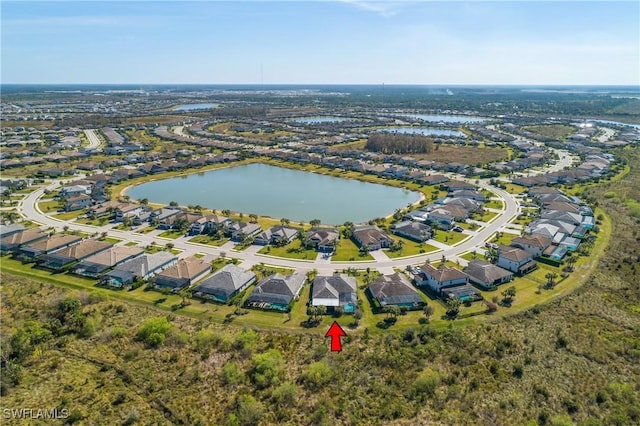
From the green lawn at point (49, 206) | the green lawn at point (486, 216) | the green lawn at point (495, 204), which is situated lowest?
the green lawn at point (486, 216)

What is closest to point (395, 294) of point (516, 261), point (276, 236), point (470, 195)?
point (516, 261)

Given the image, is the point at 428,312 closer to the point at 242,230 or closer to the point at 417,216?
the point at 417,216

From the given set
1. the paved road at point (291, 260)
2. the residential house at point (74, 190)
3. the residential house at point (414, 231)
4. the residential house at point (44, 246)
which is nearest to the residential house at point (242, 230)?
the paved road at point (291, 260)

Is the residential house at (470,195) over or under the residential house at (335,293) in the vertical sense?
over

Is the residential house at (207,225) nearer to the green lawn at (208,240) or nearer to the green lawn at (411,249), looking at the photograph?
the green lawn at (208,240)

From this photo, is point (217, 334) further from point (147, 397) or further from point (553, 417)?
point (553, 417)
